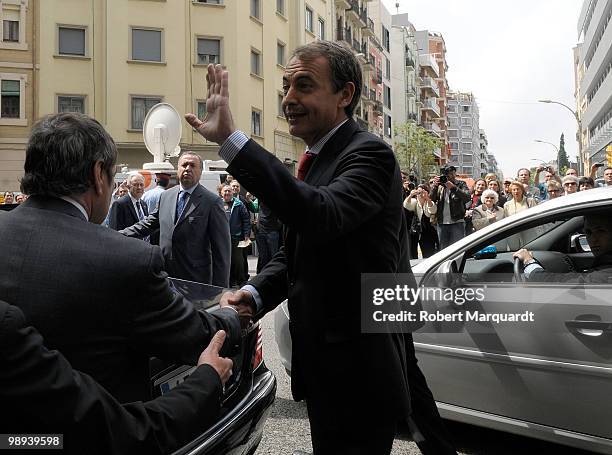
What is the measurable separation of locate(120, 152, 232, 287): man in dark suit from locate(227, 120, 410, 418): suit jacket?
4113mm

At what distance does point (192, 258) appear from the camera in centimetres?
619

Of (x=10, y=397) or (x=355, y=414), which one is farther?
(x=355, y=414)

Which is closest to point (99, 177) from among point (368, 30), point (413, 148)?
point (368, 30)

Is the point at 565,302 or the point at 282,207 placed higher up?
the point at 282,207

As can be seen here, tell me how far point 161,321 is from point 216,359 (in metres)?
0.20

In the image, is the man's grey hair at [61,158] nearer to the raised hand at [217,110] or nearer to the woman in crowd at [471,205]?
the raised hand at [217,110]

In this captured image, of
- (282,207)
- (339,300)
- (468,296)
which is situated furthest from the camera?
(468,296)

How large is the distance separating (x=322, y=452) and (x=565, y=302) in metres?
1.86

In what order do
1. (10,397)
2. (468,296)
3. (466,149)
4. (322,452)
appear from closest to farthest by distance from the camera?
(10,397), (322,452), (468,296), (466,149)

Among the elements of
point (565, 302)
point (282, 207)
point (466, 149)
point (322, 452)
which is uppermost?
point (466, 149)

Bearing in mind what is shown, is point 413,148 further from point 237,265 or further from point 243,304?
point 243,304

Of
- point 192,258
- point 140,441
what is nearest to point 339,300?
point 140,441

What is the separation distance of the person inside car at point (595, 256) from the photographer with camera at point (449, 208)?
749 cm

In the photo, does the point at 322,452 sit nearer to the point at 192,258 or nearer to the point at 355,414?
the point at 355,414
